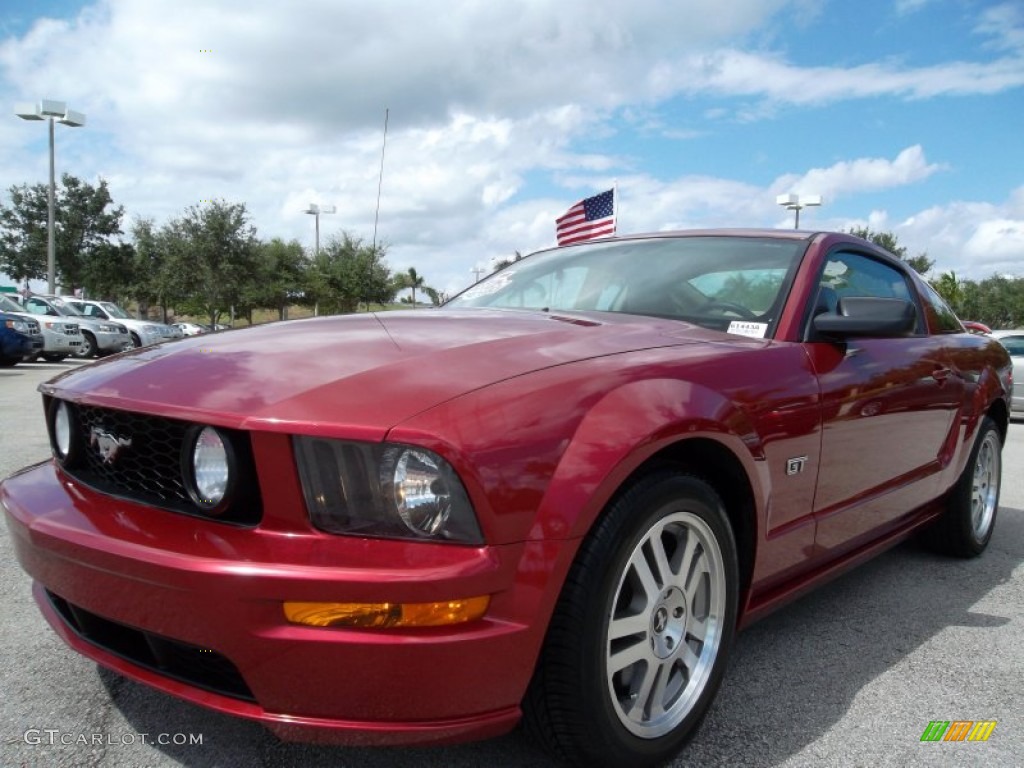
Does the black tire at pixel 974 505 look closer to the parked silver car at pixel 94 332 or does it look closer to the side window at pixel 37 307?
the parked silver car at pixel 94 332

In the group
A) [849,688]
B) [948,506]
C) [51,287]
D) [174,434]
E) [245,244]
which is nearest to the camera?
[174,434]

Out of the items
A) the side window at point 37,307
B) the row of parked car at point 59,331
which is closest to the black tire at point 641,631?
the row of parked car at point 59,331

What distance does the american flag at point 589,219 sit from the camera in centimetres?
874

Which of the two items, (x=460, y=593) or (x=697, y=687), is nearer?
(x=460, y=593)

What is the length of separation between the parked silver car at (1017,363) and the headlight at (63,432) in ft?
39.7

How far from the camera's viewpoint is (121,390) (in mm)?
1863

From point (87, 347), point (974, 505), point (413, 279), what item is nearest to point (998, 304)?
point (413, 279)

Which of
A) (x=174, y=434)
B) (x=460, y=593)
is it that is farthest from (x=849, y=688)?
(x=174, y=434)

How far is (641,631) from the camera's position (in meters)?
1.86

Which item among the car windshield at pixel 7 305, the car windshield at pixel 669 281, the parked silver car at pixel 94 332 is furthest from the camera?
the parked silver car at pixel 94 332

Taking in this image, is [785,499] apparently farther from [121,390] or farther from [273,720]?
[121,390]

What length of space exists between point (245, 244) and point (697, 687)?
1382 inches

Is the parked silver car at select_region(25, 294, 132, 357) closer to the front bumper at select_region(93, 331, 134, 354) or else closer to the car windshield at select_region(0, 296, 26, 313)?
the front bumper at select_region(93, 331, 134, 354)

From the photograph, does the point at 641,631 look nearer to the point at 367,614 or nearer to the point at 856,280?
the point at 367,614
